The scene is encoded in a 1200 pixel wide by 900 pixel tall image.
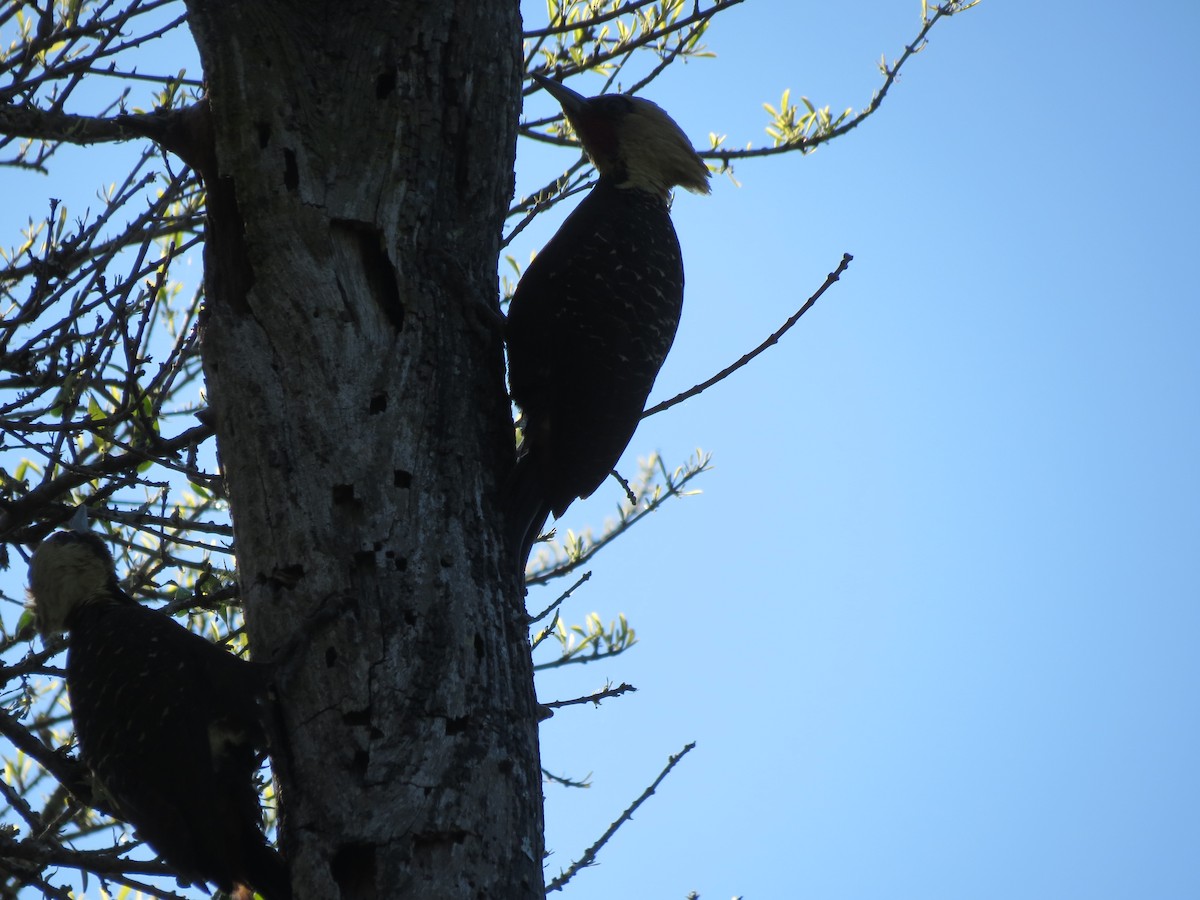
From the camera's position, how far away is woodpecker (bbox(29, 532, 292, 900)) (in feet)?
9.41

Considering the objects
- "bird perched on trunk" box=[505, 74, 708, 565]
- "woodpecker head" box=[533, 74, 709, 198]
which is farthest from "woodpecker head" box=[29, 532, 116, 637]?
"woodpecker head" box=[533, 74, 709, 198]

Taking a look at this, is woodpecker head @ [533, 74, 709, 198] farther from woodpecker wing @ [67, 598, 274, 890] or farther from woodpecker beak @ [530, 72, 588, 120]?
woodpecker wing @ [67, 598, 274, 890]

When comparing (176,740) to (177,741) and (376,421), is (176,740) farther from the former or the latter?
(376,421)

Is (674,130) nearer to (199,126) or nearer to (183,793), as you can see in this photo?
(199,126)

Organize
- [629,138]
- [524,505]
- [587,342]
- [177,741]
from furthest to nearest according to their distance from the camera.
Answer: [629,138], [587,342], [524,505], [177,741]

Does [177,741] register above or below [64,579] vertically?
below

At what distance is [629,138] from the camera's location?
437cm

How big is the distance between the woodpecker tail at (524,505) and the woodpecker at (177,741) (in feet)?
2.37

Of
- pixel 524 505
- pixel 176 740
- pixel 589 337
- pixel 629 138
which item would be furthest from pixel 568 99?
pixel 176 740

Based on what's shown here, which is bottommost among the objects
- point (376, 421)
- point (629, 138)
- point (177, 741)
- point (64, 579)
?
point (177, 741)

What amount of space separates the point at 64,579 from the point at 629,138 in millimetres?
2362

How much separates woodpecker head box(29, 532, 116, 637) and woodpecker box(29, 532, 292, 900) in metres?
0.32

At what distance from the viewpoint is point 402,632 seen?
2619mm

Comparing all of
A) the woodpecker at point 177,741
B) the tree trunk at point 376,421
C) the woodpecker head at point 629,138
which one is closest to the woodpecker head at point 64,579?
the woodpecker at point 177,741
